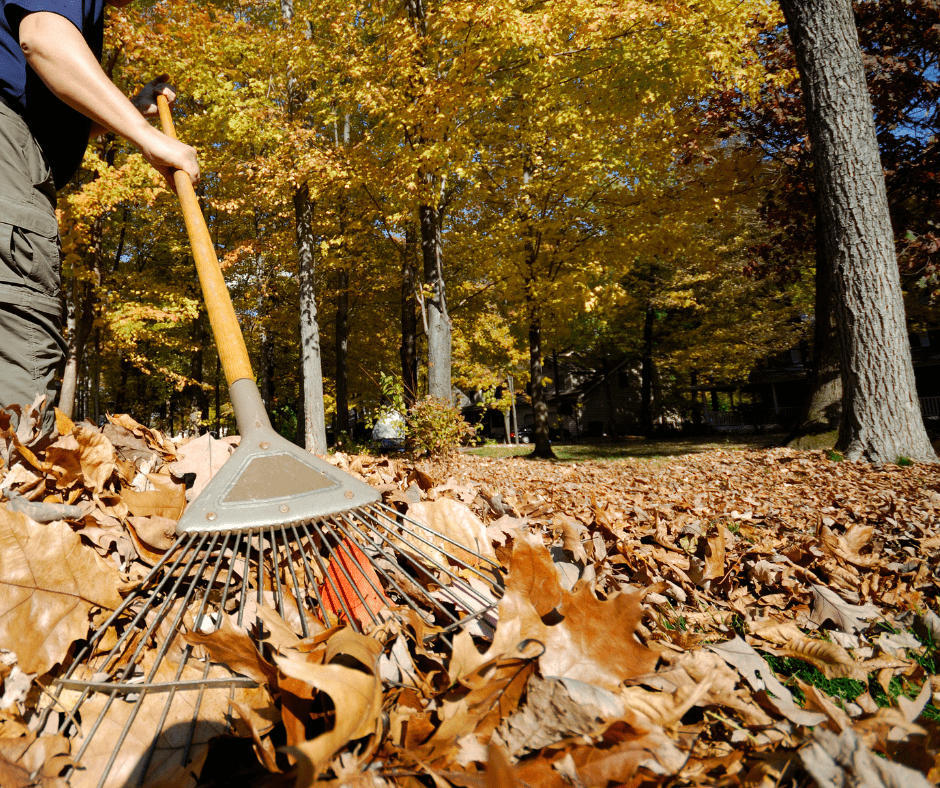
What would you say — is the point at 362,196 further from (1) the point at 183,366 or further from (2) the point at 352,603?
(1) the point at 183,366

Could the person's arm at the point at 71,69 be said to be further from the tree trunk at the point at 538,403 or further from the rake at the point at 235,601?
the tree trunk at the point at 538,403

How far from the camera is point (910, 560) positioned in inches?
76.5

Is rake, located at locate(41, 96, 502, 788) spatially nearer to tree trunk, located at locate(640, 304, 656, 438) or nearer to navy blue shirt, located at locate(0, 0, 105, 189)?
navy blue shirt, located at locate(0, 0, 105, 189)

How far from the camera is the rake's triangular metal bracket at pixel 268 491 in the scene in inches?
45.4

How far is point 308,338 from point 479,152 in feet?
16.4

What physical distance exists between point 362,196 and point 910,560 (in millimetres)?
10692

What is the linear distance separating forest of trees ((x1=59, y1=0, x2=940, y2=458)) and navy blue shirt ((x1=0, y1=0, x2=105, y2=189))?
5888 mm

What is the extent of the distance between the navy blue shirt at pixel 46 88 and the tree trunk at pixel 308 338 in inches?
322

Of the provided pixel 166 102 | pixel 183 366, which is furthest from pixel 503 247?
pixel 183 366

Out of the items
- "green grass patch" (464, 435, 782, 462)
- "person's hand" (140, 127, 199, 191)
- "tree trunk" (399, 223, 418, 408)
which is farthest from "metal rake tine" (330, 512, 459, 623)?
"tree trunk" (399, 223, 418, 408)

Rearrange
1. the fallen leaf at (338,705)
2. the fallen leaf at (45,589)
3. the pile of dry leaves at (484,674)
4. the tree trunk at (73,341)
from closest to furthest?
the fallen leaf at (338,705)
the pile of dry leaves at (484,674)
the fallen leaf at (45,589)
the tree trunk at (73,341)

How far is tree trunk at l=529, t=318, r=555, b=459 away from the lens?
1259 cm

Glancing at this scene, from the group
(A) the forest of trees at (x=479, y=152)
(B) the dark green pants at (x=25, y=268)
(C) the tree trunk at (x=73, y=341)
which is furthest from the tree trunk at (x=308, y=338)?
(B) the dark green pants at (x=25, y=268)

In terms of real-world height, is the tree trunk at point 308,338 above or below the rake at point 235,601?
above
